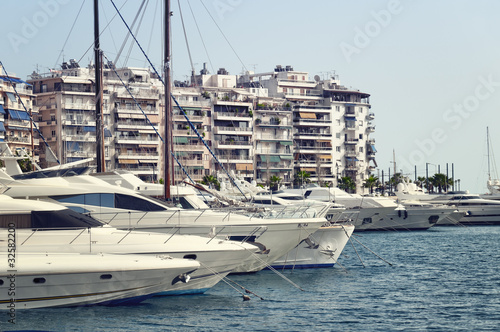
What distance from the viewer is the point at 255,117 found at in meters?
128

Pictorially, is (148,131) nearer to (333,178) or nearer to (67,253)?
(333,178)

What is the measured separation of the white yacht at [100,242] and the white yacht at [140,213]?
11.5 feet

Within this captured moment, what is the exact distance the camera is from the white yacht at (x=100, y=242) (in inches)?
1053

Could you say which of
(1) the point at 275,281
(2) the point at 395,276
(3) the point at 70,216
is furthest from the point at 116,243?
(2) the point at 395,276

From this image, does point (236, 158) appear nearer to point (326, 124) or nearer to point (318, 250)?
point (326, 124)

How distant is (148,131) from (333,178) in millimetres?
34011

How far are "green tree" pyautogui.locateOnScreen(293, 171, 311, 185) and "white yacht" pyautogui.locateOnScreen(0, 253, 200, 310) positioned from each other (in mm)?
97788

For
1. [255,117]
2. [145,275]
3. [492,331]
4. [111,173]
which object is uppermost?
[255,117]

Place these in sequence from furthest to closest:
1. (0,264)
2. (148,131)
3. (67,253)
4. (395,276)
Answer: (148,131), (395,276), (67,253), (0,264)

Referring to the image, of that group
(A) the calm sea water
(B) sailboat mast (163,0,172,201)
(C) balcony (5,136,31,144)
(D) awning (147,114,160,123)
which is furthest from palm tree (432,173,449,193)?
(B) sailboat mast (163,0,172,201)

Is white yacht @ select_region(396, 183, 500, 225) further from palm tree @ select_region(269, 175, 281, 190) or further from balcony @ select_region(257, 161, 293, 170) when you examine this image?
balcony @ select_region(257, 161, 293, 170)

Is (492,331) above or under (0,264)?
under

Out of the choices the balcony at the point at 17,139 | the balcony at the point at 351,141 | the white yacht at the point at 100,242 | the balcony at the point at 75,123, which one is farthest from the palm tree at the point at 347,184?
the white yacht at the point at 100,242

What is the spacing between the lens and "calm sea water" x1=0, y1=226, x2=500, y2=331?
79.8ft
